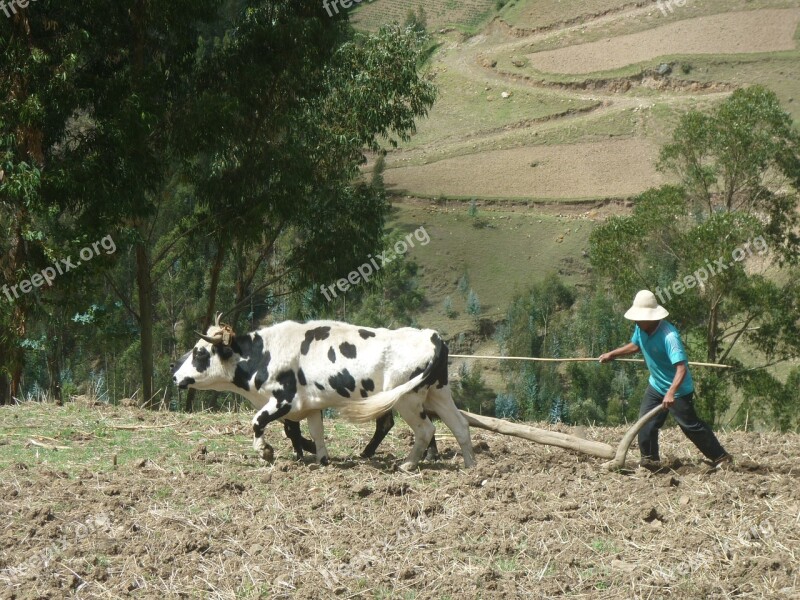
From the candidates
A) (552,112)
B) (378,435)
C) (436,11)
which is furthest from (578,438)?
(436,11)

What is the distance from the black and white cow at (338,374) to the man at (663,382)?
1.94 meters

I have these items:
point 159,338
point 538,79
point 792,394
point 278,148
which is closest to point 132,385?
point 159,338

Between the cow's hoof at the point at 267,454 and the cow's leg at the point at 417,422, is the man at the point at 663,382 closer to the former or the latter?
the cow's leg at the point at 417,422

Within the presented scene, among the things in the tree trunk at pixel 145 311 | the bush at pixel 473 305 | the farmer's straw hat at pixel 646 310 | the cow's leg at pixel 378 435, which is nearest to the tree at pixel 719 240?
the tree trunk at pixel 145 311

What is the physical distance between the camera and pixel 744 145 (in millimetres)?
42969

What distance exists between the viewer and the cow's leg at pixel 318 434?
485 inches

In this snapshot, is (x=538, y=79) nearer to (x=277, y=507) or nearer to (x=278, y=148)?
(x=278, y=148)

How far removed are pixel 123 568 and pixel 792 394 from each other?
118ft

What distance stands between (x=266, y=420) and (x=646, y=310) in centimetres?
438

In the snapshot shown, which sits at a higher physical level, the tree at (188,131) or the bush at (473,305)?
the tree at (188,131)

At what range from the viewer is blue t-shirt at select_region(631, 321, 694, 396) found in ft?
37.2

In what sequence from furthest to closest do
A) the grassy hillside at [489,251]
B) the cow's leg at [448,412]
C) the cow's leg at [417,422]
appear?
1. the grassy hillside at [489,251]
2. the cow's leg at [448,412]
3. the cow's leg at [417,422]

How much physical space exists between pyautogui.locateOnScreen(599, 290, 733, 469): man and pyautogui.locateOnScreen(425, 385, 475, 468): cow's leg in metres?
1.75

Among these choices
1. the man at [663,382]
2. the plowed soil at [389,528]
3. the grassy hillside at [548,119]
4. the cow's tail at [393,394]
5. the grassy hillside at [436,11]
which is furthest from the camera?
the grassy hillside at [436,11]
